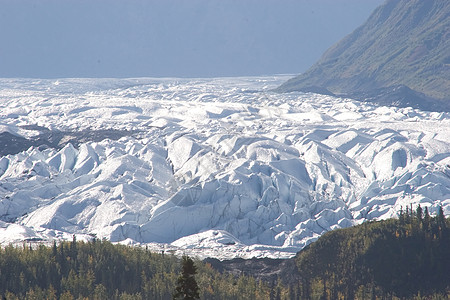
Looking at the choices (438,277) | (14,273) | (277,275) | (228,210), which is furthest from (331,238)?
(14,273)

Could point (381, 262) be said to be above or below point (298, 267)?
above

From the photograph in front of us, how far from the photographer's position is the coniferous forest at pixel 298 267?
149500mm

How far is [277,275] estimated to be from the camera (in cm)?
16262

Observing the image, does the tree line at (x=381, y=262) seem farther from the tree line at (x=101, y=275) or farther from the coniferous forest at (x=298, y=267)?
the tree line at (x=101, y=275)

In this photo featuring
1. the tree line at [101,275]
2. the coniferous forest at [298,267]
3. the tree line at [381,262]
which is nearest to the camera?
the coniferous forest at [298,267]

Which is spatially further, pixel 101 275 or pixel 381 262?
pixel 101 275

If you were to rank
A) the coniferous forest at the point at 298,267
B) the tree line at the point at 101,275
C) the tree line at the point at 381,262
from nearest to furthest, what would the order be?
the coniferous forest at the point at 298,267
the tree line at the point at 381,262
the tree line at the point at 101,275

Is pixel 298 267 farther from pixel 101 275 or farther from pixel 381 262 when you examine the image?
pixel 101 275

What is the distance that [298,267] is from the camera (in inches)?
6314

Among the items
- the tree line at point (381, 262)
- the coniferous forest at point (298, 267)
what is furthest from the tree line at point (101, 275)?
the tree line at point (381, 262)

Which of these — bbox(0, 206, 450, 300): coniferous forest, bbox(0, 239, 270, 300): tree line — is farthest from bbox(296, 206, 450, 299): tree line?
bbox(0, 239, 270, 300): tree line

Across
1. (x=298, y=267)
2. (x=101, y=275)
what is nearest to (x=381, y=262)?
(x=298, y=267)

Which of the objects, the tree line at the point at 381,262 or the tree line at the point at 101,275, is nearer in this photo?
the tree line at the point at 381,262

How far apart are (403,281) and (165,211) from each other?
72.5m
